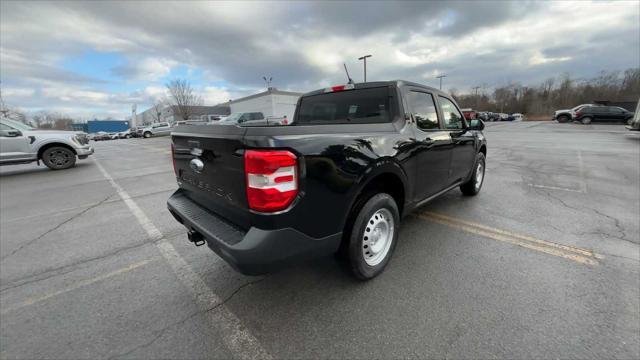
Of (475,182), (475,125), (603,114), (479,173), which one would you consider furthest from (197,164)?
(603,114)

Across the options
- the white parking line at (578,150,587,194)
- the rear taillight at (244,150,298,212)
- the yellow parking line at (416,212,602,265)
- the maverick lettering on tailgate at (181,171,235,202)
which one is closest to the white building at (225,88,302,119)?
the white parking line at (578,150,587,194)

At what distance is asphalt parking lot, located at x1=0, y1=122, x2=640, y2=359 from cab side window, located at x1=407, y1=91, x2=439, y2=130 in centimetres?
143

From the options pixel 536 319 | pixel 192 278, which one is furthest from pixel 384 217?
pixel 192 278

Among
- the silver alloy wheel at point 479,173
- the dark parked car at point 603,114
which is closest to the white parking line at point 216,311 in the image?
the silver alloy wheel at point 479,173

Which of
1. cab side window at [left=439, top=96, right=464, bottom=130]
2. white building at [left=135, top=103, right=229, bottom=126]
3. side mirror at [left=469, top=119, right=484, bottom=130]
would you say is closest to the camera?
cab side window at [left=439, top=96, right=464, bottom=130]

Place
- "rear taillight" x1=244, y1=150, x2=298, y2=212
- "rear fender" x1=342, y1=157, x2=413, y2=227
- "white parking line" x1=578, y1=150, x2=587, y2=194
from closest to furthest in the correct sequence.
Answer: "rear taillight" x1=244, y1=150, x2=298, y2=212, "rear fender" x1=342, y1=157, x2=413, y2=227, "white parking line" x1=578, y1=150, x2=587, y2=194

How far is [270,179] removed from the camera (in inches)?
68.5

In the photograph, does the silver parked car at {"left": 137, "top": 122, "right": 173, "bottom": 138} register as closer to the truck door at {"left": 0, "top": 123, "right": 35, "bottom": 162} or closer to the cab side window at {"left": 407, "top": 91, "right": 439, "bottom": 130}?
the truck door at {"left": 0, "top": 123, "right": 35, "bottom": 162}

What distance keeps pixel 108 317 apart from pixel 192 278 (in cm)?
70

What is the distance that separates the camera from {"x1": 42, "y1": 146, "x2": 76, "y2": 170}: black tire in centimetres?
906

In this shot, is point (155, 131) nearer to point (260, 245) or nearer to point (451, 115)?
point (451, 115)

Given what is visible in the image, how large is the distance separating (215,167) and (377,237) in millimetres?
1679

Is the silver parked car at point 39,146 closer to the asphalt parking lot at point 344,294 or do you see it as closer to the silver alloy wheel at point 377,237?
the asphalt parking lot at point 344,294

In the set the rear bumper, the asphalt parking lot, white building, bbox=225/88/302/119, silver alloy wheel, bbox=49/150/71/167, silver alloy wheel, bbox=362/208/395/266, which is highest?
white building, bbox=225/88/302/119
